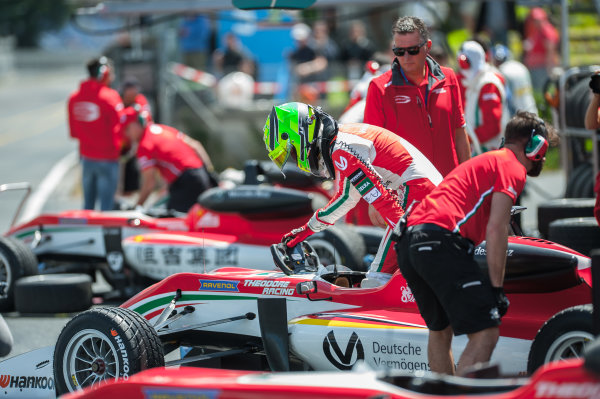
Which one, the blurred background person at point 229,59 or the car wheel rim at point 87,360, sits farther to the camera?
the blurred background person at point 229,59

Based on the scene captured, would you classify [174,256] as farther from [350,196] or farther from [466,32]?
[466,32]

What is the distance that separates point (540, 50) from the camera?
16422mm

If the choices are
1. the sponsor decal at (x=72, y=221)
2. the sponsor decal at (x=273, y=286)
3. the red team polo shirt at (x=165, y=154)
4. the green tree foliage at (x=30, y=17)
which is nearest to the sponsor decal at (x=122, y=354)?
the sponsor decal at (x=273, y=286)

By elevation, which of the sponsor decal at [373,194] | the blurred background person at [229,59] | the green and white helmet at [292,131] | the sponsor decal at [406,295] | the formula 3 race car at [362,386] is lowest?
the formula 3 race car at [362,386]

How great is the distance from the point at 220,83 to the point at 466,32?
4526 millimetres

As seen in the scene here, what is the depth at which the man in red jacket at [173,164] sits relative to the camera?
10.1m

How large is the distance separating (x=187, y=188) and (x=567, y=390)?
682cm

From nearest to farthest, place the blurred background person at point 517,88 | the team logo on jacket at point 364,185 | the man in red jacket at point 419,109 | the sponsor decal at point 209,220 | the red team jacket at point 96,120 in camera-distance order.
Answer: the team logo on jacket at point 364,185 → the man in red jacket at point 419,109 → the sponsor decal at point 209,220 → the blurred background person at point 517,88 → the red team jacket at point 96,120

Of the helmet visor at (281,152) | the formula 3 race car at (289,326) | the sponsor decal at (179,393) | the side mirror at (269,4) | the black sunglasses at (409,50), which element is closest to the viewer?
the sponsor decal at (179,393)

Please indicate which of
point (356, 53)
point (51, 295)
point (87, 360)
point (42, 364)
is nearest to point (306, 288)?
point (87, 360)

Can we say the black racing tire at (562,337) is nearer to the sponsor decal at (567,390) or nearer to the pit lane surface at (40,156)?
the sponsor decal at (567,390)

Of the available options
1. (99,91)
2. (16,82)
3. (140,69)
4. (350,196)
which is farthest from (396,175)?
(16,82)

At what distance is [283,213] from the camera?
909cm

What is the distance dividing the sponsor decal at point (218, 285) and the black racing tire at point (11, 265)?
10.7 feet
